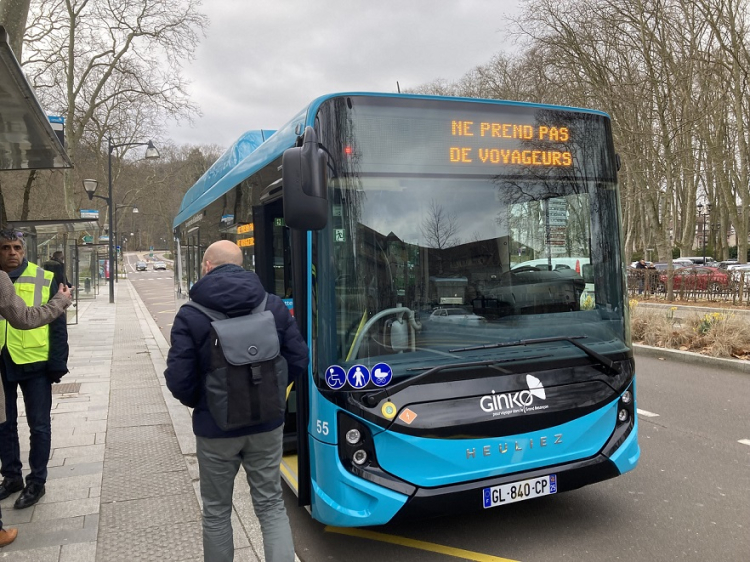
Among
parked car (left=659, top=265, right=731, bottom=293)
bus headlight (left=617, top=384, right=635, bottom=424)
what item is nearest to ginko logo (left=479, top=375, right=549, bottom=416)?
bus headlight (left=617, top=384, right=635, bottom=424)

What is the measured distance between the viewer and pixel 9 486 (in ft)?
13.9

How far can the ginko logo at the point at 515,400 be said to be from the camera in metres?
3.36

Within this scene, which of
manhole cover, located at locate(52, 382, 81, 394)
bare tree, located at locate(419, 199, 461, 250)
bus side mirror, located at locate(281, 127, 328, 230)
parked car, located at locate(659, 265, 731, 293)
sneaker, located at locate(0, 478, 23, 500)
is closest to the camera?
bus side mirror, located at locate(281, 127, 328, 230)

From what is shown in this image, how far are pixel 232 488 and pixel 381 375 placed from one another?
3.08ft

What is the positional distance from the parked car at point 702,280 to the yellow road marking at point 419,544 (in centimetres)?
1671

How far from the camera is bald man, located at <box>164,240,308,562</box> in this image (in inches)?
106

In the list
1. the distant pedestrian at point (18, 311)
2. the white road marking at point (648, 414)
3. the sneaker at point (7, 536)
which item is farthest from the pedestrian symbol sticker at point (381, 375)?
the white road marking at point (648, 414)

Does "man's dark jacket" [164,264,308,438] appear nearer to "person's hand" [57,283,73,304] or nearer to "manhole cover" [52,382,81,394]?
"person's hand" [57,283,73,304]

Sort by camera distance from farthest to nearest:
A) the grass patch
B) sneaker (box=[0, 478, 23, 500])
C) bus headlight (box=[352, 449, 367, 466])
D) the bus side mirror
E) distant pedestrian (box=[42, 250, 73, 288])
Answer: distant pedestrian (box=[42, 250, 73, 288])
the grass patch
sneaker (box=[0, 478, 23, 500])
bus headlight (box=[352, 449, 367, 466])
the bus side mirror

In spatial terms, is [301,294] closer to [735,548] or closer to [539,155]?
[539,155]

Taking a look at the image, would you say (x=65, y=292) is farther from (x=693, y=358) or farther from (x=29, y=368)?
(x=693, y=358)

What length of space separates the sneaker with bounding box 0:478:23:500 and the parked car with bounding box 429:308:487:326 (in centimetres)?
321

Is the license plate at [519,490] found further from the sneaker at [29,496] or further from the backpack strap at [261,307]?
the sneaker at [29,496]

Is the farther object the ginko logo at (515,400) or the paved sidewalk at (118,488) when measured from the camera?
the paved sidewalk at (118,488)
